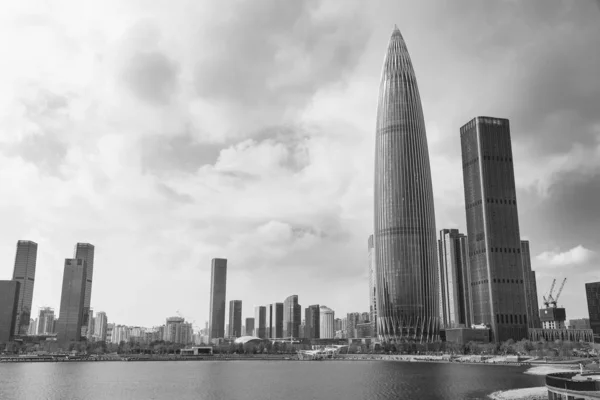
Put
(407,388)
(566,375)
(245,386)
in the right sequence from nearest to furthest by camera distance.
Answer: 1. (566,375)
2. (407,388)
3. (245,386)

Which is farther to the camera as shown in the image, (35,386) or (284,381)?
(284,381)

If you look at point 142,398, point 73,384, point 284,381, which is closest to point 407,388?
point 284,381

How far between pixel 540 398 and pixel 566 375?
8.37 meters

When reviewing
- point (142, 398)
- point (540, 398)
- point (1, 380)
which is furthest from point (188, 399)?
point (1, 380)

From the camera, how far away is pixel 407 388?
140 meters

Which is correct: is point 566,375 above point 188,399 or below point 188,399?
above

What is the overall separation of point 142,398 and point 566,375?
92.4 meters

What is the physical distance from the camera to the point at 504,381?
147 m

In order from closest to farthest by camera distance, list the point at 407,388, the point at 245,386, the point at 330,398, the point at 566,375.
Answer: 1. the point at 566,375
2. the point at 330,398
3. the point at 407,388
4. the point at 245,386

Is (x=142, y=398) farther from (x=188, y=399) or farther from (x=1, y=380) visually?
(x=1, y=380)

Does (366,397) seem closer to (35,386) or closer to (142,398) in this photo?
(142,398)

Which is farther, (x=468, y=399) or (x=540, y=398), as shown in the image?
(x=468, y=399)

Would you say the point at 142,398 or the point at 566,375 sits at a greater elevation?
the point at 566,375

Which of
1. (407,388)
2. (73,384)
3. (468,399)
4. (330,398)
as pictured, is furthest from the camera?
(73,384)
